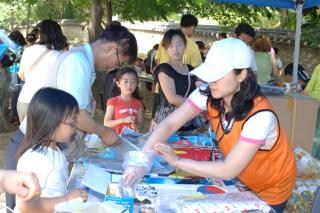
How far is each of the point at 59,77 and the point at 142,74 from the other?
227 inches

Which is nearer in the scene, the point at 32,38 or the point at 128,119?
the point at 128,119

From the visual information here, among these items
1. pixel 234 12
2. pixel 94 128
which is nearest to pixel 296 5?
pixel 234 12

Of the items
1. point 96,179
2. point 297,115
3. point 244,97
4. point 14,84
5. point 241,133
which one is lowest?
point 14,84

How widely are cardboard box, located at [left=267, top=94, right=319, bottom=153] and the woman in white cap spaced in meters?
1.72

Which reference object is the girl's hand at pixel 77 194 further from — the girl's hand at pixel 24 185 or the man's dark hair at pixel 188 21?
the man's dark hair at pixel 188 21

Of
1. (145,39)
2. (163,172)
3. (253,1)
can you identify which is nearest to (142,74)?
(253,1)

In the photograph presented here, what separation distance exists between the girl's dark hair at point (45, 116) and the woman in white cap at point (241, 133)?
364 millimetres

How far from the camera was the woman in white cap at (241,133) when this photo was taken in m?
1.94

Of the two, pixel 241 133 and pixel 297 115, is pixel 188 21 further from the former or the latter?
pixel 241 133

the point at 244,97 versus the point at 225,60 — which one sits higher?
the point at 225,60

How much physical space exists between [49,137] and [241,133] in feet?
2.63

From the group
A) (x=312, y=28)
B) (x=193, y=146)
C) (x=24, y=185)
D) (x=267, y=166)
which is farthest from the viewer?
(x=312, y=28)

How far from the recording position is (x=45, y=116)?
6.55 ft

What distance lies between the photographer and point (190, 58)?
5.17 meters
